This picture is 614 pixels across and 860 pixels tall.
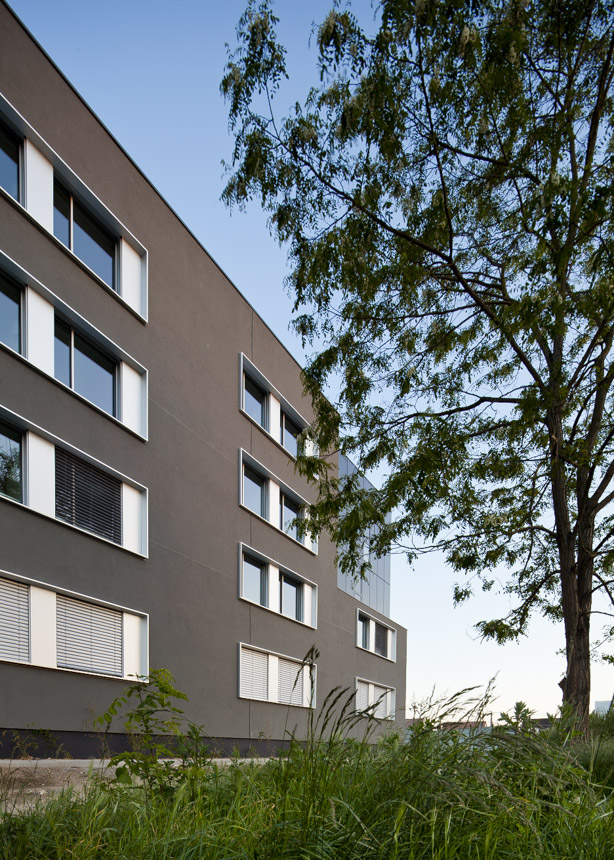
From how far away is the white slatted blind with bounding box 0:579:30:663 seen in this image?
12.6m

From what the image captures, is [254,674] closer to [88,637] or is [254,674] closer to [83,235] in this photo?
[88,637]

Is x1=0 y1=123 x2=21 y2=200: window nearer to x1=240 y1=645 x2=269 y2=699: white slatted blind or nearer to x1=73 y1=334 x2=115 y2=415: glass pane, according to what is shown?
x1=73 y1=334 x2=115 y2=415: glass pane

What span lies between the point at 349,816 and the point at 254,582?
807 inches

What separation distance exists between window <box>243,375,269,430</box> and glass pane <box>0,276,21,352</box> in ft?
36.0

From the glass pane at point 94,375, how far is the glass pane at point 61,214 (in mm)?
1959

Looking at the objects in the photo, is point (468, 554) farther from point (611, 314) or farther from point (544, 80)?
point (544, 80)

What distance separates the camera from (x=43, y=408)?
46.2ft

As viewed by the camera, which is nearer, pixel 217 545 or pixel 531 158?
pixel 531 158

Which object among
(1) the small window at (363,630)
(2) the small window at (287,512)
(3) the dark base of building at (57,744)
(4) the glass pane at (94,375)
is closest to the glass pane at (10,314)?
(4) the glass pane at (94,375)

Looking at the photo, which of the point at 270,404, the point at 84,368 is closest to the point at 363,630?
the point at 270,404

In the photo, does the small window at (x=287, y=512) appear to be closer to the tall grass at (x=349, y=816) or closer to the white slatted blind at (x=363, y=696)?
the white slatted blind at (x=363, y=696)

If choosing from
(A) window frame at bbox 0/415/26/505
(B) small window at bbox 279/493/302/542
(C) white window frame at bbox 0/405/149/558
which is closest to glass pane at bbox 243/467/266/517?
(B) small window at bbox 279/493/302/542

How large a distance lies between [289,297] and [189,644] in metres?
10.6

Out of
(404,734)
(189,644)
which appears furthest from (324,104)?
(189,644)
